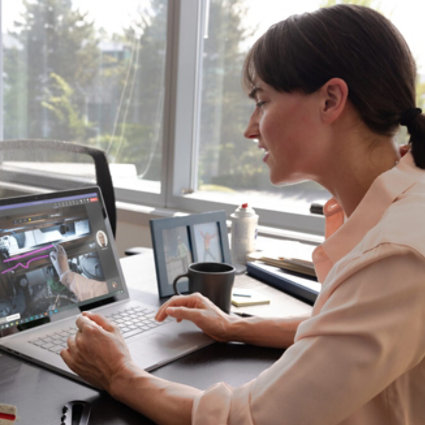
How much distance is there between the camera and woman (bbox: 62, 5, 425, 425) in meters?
0.73

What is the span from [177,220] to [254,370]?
55 centimetres

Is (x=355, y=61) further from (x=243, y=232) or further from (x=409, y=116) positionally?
(x=243, y=232)

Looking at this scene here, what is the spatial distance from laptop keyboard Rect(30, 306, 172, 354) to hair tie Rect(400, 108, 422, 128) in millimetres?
634

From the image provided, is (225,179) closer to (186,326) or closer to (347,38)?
(186,326)

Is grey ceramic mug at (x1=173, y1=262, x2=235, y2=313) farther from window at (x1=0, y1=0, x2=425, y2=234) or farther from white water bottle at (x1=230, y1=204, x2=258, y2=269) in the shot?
window at (x1=0, y1=0, x2=425, y2=234)

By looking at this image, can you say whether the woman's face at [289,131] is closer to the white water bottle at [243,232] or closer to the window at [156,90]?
the white water bottle at [243,232]

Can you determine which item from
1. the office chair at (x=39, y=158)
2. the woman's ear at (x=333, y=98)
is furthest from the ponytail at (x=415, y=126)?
the office chair at (x=39, y=158)

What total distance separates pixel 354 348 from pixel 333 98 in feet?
1.33

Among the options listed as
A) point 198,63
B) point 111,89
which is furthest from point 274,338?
point 111,89

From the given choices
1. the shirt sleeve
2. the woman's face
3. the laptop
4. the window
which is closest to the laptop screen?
the laptop

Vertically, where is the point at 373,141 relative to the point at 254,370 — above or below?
above

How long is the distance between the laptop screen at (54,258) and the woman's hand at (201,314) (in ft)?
0.55

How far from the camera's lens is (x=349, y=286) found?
76 cm

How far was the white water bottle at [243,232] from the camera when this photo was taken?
5.89ft
